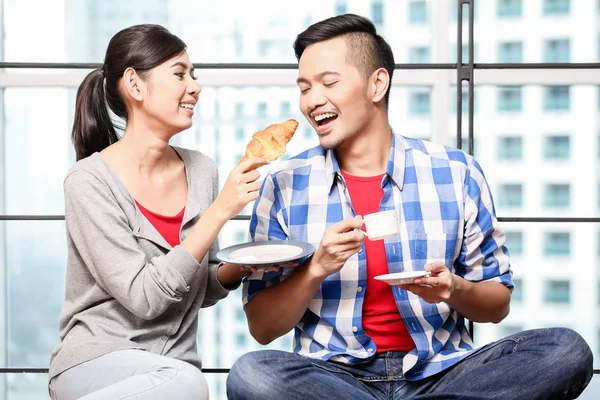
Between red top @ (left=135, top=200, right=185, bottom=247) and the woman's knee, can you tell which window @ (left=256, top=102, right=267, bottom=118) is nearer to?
red top @ (left=135, top=200, right=185, bottom=247)

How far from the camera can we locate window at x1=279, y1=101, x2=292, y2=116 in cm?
293

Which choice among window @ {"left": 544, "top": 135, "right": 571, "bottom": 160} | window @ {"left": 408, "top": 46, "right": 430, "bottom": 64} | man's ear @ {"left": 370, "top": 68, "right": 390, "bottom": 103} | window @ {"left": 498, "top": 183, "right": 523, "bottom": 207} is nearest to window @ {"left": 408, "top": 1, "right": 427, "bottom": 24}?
window @ {"left": 408, "top": 46, "right": 430, "bottom": 64}

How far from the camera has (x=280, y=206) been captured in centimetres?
204

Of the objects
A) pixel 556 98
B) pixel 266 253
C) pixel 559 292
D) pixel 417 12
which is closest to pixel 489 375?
pixel 266 253

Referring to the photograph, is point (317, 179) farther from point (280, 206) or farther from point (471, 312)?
point (471, 312)

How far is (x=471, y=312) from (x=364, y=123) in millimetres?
589

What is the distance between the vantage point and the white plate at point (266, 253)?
1.69m

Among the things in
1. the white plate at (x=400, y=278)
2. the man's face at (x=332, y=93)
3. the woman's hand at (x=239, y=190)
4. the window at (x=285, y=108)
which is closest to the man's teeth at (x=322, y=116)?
the man's face at (x=332, y=93)

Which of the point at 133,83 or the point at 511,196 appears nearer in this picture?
the point at 133,83

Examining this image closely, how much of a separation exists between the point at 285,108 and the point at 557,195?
6.51 feet

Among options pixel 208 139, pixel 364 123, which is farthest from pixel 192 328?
pixel 208 139

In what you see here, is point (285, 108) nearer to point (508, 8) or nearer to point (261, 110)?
point (261, 110)

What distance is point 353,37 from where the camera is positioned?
2.04 m

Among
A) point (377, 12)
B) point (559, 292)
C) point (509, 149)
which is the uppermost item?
point (377, 12)
